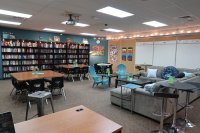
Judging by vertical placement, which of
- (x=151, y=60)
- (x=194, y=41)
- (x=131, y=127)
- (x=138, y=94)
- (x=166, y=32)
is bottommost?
(x=131, y=127)

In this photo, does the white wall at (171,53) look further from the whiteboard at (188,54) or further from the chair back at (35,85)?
the chair back at (35,85)

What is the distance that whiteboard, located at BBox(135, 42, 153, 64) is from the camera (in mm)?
8133

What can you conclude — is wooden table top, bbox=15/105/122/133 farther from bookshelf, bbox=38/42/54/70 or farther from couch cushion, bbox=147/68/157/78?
bookshelf, bbox=38/42/54/70

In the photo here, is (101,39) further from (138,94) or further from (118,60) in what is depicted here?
(138,94)

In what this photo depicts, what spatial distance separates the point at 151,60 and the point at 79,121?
7.44 meters

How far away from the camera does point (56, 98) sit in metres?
4.66

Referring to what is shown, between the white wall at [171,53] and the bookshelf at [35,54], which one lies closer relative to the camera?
the white wall at [171,53]

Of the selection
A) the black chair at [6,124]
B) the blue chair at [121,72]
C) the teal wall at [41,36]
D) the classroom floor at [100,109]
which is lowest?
the classroom floor at [100,109]

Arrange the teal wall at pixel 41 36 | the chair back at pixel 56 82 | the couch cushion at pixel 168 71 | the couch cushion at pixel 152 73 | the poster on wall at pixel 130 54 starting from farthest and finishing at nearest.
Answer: the poster on wall at pixel 130 54 → the teal wall at pixel 41 36 → the couch cushion at pixel 152 73 → the couch cushion at pixel 168 71 → the chair back at pixel 56 82

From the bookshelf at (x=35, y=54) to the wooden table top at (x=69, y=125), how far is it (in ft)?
24.4

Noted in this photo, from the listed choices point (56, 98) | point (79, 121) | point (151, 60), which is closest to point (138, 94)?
point (79, 121)

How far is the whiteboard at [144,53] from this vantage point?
26.7ft

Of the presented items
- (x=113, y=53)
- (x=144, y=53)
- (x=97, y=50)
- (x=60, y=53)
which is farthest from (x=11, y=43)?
(x=144, y=53)

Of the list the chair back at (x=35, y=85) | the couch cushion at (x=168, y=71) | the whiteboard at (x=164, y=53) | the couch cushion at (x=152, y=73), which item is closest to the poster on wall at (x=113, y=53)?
the whiteboard at (x=164, y=53)
